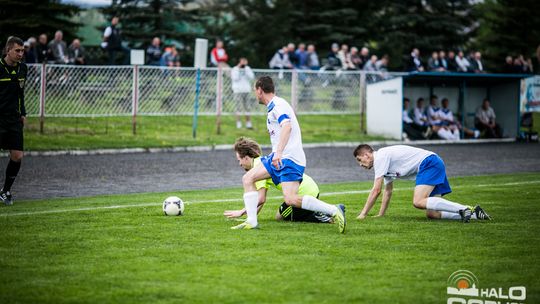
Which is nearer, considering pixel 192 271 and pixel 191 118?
pixel 192 271

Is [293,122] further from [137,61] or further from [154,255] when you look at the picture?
[137,61]

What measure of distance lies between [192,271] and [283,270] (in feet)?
2.86

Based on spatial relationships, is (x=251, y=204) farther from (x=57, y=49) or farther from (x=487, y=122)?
(x=487, y=122)

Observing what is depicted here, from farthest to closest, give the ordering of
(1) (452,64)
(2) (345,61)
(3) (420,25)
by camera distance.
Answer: (3) (420,25), (1) (452,64), (2) (345,61)

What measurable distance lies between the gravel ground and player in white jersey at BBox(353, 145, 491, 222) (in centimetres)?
572

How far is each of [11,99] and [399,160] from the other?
6.14 metres

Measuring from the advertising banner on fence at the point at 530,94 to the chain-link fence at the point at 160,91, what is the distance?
597cm

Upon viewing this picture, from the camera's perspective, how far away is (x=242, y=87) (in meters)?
26.9

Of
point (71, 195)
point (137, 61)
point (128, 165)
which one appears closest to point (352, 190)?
point (71, 195)

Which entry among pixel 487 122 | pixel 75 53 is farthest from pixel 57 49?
pixel 487 122

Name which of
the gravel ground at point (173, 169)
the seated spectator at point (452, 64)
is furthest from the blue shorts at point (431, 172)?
the seated spectator at point (452, 64)

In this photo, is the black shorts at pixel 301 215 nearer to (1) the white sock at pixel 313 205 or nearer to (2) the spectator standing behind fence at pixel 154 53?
(1) the white sock at pixel 313 205

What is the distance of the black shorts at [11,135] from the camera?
41.6ft

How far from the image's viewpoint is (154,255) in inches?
336
